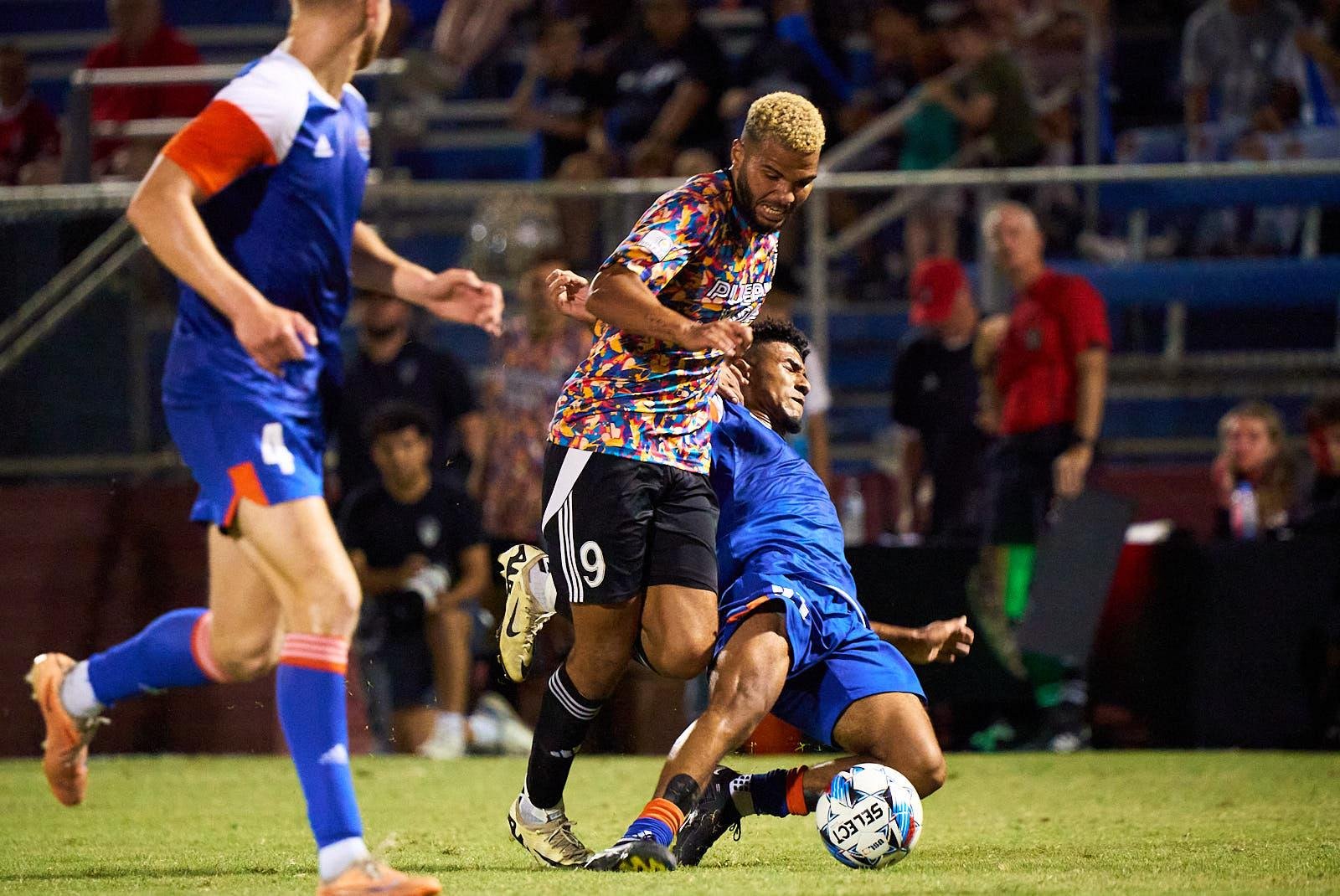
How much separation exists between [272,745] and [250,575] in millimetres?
5012

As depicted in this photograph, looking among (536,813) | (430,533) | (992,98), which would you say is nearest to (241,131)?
(536,813)

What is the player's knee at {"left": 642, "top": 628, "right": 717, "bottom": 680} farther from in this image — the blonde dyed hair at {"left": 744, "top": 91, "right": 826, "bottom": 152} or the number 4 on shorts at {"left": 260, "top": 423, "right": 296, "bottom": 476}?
the blonde dyed hair at {"left": 744, "top": 91, "right": 826, "bottom": 152}

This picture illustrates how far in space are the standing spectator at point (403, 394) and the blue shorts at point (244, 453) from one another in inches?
196

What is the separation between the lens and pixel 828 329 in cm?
1085

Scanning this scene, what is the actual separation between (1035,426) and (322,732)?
598cm

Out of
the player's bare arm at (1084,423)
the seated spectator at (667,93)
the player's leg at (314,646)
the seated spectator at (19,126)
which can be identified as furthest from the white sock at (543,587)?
the seated spectator at (19,126)

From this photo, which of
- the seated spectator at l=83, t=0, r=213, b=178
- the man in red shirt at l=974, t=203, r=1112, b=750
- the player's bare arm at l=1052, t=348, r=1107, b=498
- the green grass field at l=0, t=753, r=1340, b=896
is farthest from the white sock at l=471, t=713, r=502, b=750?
the seated spectator at l=83, t=0, r=213, b=178

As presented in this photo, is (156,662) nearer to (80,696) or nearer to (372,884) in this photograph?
(80,696)

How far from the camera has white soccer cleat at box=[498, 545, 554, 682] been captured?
579 cm

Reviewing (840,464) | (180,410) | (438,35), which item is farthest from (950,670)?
(438,35)

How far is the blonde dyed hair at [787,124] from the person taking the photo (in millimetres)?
5164

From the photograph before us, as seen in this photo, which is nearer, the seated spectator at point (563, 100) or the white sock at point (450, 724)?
the white sock at point (450, 724)

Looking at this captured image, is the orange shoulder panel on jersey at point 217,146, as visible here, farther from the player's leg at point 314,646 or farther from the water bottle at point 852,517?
the water bottle at point 852,517

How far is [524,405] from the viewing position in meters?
9.73
